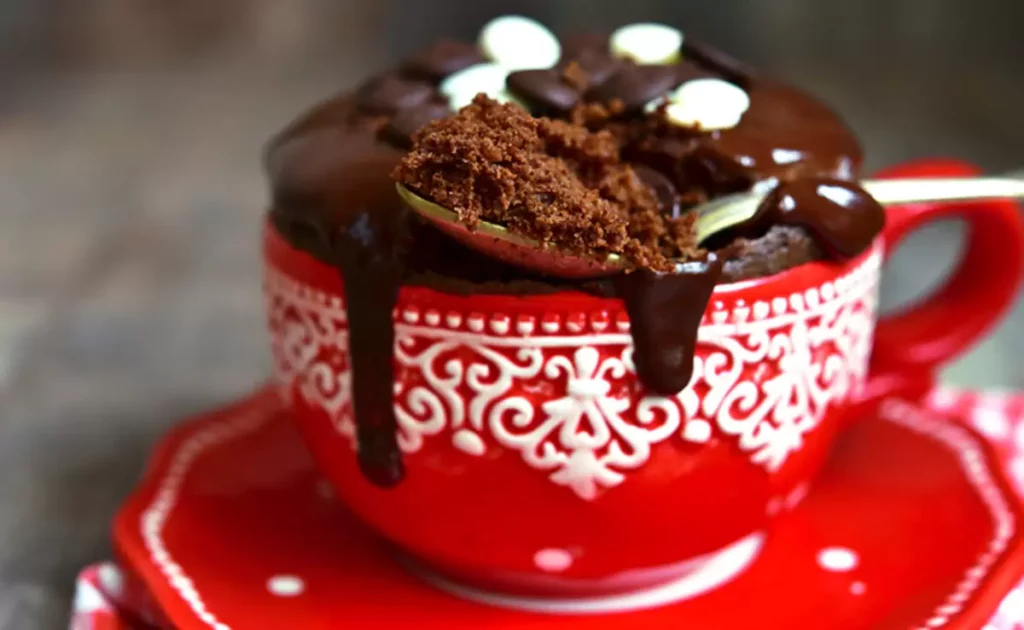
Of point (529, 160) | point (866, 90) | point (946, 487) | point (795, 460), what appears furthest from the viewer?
point (866, 90)

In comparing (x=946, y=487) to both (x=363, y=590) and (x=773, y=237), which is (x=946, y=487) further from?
(x=363, y=590)

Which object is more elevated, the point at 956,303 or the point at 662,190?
the point at 662,190

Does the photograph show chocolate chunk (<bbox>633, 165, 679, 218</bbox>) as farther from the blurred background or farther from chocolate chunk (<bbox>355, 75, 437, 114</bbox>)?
the blurred background

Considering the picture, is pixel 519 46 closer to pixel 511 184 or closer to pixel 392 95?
pixel 392 95

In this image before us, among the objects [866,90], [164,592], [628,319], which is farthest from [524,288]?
[866,90]

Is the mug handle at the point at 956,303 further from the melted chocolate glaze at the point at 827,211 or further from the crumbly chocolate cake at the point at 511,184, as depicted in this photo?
the crumbly chocolate cake at the point at 511,184

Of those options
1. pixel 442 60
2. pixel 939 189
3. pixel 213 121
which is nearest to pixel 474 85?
pixel 442 60
